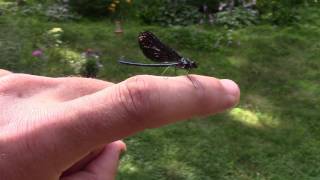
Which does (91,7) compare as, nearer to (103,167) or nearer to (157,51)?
(103,167)

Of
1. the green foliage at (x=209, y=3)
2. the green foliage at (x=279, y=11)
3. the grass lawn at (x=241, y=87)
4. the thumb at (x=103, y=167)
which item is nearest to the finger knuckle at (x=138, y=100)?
the thumb at (x=103, y=167)

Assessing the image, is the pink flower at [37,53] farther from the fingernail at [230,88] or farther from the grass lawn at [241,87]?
the fingernail at [230,88]

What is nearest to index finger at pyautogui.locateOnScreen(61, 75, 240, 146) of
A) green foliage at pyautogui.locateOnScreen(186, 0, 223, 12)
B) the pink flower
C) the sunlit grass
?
the sunlit grass

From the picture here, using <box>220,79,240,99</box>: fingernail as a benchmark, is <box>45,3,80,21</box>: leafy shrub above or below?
below

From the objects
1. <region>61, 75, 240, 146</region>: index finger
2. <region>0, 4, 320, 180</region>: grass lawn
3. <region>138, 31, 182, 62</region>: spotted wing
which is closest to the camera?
<region>61, 75, 240, 146</region>: index finger

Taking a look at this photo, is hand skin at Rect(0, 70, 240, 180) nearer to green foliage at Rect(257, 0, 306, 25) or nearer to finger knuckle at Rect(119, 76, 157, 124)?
finger knuckle at Rect(119, 76, 157, 124)

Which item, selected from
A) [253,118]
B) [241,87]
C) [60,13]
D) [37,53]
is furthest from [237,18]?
[37,53]

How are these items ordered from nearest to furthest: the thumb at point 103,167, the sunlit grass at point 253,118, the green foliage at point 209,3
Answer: the thumb at point 103,167
the sunlit grass at point 253,118
the green foliage at point 209,3
